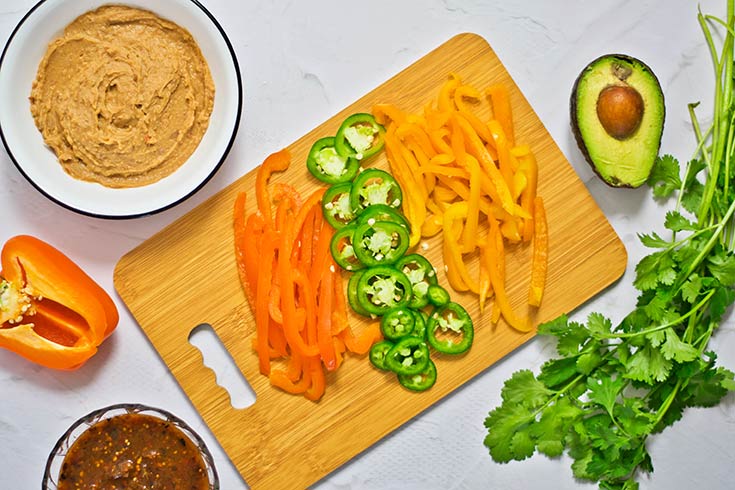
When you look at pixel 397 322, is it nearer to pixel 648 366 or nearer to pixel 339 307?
pixel 339 307

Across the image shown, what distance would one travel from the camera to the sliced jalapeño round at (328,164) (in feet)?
9.75

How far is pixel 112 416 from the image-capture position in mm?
2943

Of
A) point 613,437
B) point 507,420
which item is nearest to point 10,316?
point 507,420

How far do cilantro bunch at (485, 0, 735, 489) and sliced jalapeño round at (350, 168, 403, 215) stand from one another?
684 mm

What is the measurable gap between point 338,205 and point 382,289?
0.33 m

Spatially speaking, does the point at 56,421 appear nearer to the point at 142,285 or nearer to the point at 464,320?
the point at 142,285

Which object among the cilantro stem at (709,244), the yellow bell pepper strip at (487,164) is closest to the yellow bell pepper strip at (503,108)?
the yellow bell pepper strip at (487,164)

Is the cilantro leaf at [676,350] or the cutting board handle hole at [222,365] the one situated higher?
the cutting board handle hole at [222,365]

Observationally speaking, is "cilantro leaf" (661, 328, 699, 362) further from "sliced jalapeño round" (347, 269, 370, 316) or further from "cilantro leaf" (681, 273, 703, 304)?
"sliced jalapeño round" (347, 269, 370, 316)

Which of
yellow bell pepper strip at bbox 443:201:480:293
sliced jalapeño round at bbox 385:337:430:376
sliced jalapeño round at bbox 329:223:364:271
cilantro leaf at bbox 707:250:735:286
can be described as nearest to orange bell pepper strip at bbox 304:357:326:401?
sliced jalapeño round at bbox 385:337:430:376

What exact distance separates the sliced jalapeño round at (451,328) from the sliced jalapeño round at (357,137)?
0.60 metres

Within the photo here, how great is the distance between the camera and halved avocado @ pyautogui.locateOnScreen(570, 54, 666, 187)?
279 centimetres

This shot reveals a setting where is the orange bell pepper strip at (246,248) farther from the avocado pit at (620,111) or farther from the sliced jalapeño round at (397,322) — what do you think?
the avocado pit at (620,111)

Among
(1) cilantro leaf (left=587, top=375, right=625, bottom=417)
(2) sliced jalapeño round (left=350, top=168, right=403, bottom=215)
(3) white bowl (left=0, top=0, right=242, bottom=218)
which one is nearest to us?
(3) white bowl (left=0, top=0, right=242, bottom=218)
